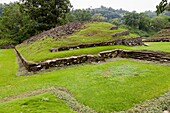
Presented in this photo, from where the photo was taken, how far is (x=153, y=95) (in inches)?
231

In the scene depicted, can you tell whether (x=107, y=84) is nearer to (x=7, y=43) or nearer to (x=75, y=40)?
(x=75, y=40)

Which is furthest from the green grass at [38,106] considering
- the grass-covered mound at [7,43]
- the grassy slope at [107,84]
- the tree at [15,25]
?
the tree at [15,25]

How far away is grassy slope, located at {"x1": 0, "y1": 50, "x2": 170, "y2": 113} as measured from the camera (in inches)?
221

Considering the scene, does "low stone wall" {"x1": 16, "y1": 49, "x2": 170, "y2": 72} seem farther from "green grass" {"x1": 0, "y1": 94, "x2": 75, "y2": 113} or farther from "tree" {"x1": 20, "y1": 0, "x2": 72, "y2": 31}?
"tree" {"x1": 20, "y1": 0, "x2": 72, "y2": 31}

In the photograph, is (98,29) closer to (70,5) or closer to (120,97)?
(120,97)

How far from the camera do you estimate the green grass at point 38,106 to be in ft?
15.5

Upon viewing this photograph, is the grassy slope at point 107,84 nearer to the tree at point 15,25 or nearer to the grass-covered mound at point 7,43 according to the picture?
the grass-covered mound at point 7,43

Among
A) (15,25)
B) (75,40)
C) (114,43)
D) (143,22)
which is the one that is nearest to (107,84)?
(114,43)

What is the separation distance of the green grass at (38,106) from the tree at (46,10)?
834 inches

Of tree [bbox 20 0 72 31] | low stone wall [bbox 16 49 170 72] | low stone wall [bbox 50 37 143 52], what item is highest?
tree [bbox 20 0 72 31]

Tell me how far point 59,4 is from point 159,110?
24.6m

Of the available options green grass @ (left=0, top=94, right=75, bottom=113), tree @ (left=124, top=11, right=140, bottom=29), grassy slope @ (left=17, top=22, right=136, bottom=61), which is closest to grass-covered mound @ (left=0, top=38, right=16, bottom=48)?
grassy slope @ (left=17, top=22, right=136, bottom=61)

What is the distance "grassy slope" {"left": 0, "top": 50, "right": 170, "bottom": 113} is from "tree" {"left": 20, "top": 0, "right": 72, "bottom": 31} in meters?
17.8

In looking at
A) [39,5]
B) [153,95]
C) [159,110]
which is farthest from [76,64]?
[39,5]
